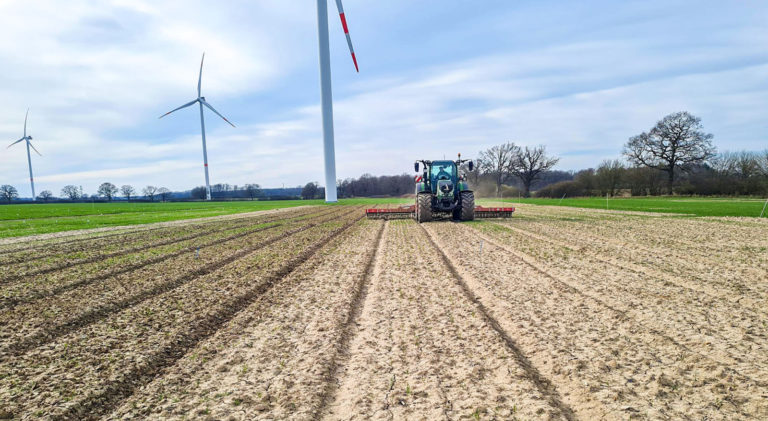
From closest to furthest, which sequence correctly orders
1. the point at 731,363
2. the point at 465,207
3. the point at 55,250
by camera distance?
the point at 731,363
the point at 55,250
the point at 465,207

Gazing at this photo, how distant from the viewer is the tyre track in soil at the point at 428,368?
2.98m

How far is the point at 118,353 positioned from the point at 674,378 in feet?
17.6

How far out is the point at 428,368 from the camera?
3645mm

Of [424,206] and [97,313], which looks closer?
[97,313]

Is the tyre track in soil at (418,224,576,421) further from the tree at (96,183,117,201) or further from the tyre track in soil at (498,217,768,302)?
the tree at (96,183,117,201)

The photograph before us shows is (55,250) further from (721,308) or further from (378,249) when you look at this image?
(721,308)

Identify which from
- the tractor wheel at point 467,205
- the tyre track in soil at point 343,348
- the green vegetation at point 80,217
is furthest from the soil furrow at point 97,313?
the green vegetation at point 80,217

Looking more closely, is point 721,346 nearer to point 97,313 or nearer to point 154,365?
point 154,365

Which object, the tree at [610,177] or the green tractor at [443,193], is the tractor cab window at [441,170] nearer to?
the green tractor at [443,193]

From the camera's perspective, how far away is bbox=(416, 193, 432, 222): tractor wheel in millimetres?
16609

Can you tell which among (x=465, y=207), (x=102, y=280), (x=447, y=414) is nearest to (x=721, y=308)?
(x=447, y=414)

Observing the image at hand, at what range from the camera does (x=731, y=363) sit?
11.9ft

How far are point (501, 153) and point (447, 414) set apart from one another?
239 feet

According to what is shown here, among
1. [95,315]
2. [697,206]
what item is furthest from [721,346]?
[697,206]
